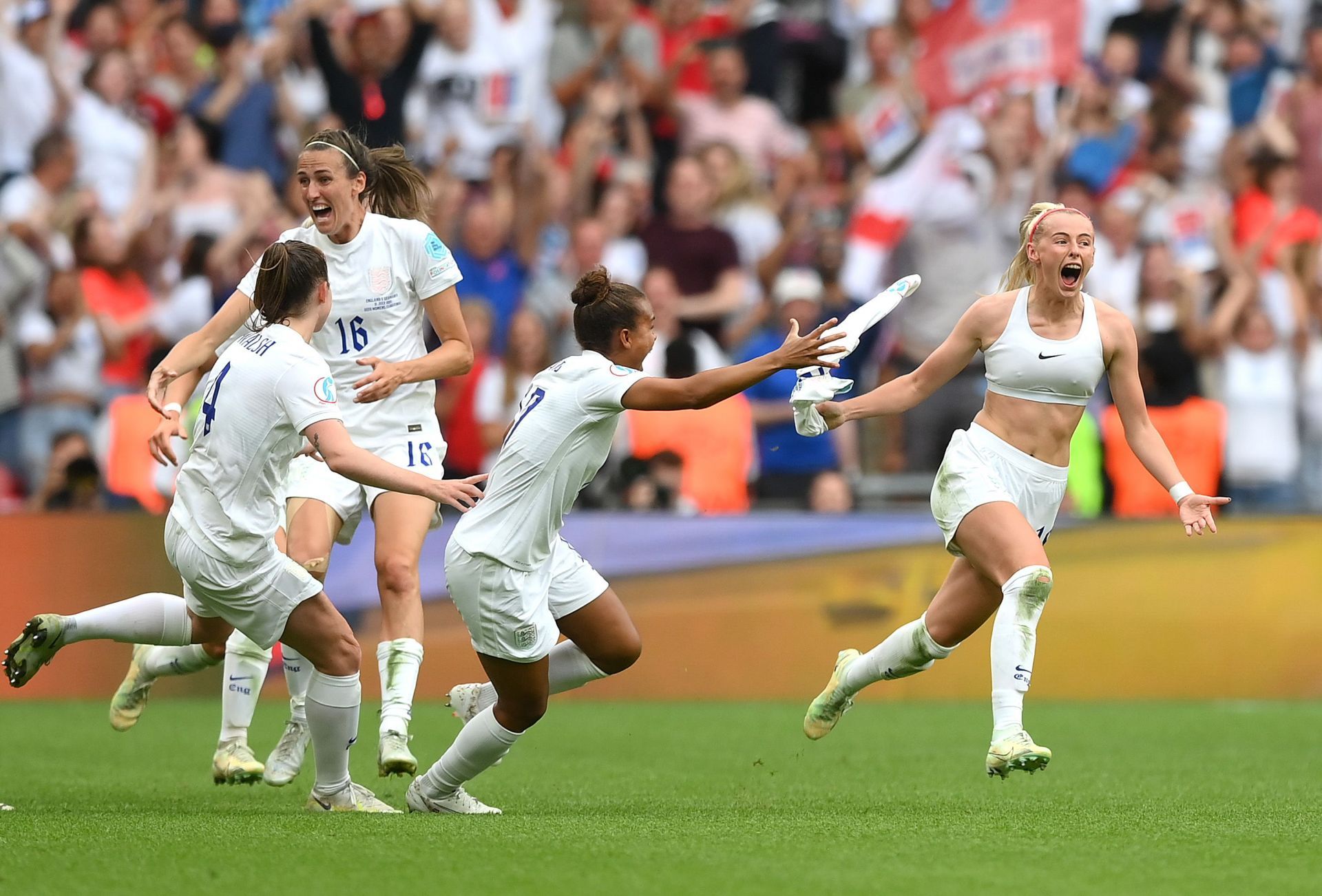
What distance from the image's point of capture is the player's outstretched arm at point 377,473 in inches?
231

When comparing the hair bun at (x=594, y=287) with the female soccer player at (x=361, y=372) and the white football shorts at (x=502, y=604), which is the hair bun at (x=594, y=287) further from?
the female soccer player at (x=361, y=372)

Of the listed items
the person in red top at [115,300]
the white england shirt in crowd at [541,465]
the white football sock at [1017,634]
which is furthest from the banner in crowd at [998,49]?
the white england shirt in crowd at [541,465]

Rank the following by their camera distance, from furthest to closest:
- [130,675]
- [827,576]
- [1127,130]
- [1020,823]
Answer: [1127,130], [827,576], [130,675], [1020,823]

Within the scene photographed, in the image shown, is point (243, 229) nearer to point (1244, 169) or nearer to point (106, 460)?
point (106, 460)

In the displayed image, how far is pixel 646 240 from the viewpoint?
47.0ft

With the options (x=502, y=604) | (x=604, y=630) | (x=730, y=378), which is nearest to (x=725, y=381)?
(x=730, y=378)

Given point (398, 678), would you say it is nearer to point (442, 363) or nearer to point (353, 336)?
point (442, 363)

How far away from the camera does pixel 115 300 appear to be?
14.0 metres

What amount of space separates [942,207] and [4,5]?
25.9ft

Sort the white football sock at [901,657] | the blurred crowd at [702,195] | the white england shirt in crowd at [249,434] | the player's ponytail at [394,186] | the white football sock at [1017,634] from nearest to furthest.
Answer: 1. the white england shirt in crowd at [249,434]
2. the white football sock at [1017,634]
3. the white football sock at [901,657]
4. the player's ponytail at [394,186]
5. the blurred crowd at [702,195]

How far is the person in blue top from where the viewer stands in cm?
1329

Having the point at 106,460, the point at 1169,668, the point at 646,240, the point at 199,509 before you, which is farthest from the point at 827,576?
the point at 199,509

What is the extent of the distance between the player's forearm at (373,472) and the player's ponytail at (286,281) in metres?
0.65

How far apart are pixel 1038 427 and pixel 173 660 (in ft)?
12.8
